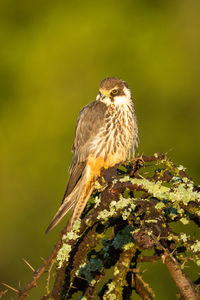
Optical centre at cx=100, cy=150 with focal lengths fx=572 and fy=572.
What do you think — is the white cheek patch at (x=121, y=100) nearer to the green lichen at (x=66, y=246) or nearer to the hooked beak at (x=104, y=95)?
the hooked beak at (x=104, y=95)

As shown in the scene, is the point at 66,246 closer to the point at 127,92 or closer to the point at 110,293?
the point at 110,293

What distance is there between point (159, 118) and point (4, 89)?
5.27ft

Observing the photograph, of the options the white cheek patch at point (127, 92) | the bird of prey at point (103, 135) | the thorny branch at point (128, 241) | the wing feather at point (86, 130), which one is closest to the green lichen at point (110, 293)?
the thorny branch at point (128, 241)

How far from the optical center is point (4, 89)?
5742 mm

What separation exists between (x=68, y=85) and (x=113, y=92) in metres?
1.28

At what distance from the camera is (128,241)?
1845mm

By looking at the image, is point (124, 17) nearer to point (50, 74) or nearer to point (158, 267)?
point (50, 74)

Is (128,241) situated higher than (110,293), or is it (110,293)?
(128,241)

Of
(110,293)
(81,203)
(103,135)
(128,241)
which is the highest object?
(103,135)

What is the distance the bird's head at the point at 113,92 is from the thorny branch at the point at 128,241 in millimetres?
2309

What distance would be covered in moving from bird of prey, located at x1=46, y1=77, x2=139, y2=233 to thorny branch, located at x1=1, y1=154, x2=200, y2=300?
198cm

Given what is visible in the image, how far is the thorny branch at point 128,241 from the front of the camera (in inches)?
67.4

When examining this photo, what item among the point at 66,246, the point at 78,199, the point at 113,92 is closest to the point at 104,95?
the point at 113,92

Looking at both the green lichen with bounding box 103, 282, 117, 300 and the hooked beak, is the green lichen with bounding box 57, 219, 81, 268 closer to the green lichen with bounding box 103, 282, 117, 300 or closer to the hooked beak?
the green lichen with bounding box 103, 282, 117, 300
